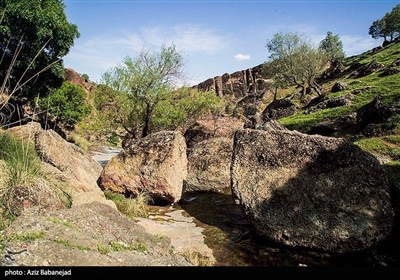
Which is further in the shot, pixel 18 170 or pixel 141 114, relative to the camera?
pixel 141 114

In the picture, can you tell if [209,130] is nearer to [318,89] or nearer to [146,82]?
[146,82]

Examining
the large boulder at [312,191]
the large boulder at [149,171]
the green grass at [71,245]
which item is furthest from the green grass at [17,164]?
the large boulder at [149,171]

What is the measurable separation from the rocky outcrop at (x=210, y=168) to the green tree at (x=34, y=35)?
10.8 m

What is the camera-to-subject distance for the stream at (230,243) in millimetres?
8289

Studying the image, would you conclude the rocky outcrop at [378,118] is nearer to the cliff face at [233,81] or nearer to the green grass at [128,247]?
the green grass at [128,247]

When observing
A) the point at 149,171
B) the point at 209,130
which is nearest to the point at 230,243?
the point at 149,171

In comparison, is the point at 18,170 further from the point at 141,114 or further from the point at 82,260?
the point at 141,114

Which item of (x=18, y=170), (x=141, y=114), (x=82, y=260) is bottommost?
(x=82, y=260)

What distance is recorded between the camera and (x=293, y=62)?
60.7m

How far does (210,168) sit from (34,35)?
656 inches

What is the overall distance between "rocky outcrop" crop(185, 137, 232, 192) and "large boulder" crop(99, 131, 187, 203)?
1.39 metres

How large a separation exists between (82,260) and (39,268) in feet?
2.15

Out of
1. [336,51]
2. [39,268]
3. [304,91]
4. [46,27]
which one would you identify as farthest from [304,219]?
[336,51]

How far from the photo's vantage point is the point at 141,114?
76.5ft
